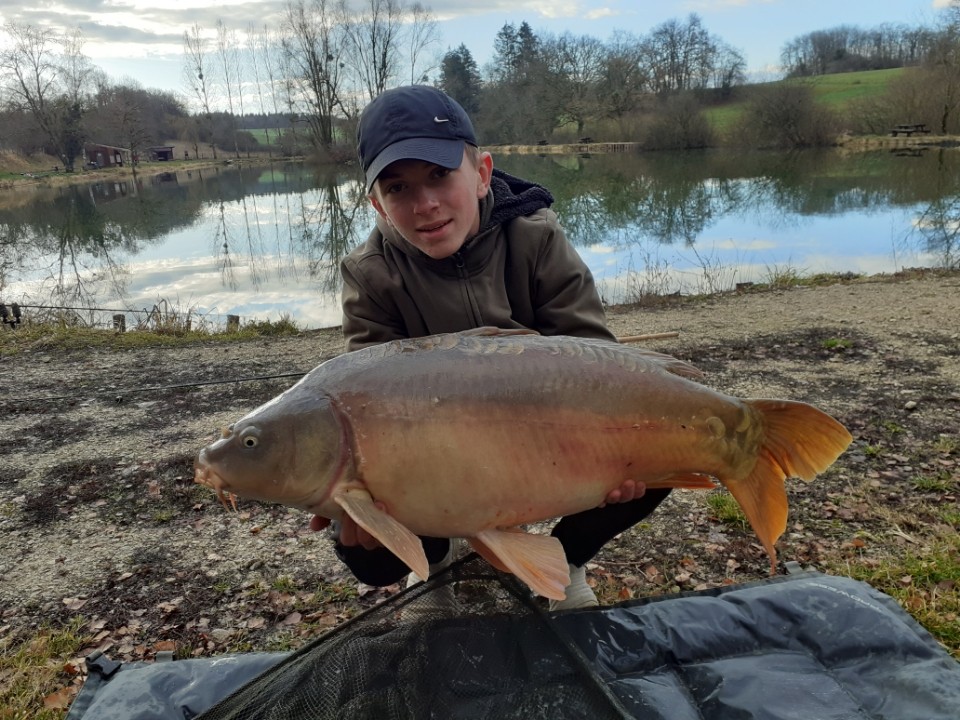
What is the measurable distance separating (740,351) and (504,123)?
42.9m

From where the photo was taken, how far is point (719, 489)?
3.04 m

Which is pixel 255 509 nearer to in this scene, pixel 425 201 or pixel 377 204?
pixel 377 204

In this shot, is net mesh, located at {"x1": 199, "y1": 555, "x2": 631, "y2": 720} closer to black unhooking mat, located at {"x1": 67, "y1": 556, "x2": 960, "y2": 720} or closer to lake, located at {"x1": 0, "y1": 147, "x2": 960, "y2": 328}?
black unhooking mat, located at {"x1": 67, "y1": 556, "x2": 960, "y2": 720}

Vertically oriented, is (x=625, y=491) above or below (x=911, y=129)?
below

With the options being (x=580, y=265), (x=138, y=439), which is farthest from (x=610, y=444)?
(x=138, y=439)

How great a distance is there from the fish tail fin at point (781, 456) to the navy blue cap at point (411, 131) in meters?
0.97

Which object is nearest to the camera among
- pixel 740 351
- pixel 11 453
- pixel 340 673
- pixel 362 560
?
pixel 340 673

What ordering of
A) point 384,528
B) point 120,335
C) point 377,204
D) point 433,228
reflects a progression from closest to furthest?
1. point 384,528
2. point 433,228
3. point 377,204
4. point 120,335

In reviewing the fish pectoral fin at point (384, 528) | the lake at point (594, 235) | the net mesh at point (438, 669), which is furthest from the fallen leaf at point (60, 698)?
the lake at point (594, 235)

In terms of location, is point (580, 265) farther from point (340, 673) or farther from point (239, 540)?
point (239, 540)

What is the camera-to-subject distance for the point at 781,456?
1.52m

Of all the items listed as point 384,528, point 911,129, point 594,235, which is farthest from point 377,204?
point 911,129

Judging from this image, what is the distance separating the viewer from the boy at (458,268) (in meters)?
1.78

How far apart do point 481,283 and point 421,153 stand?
1.47ft
